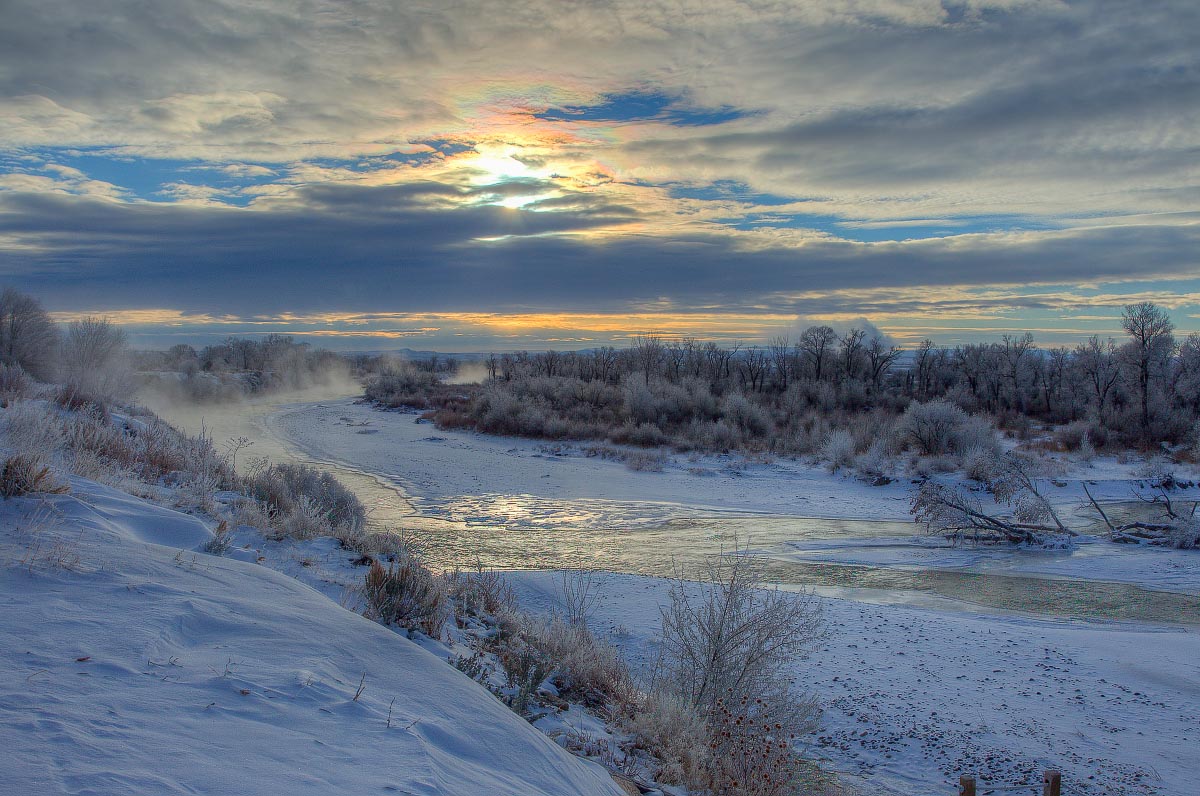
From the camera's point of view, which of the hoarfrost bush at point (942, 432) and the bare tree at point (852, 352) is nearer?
the hoarfrost bush at point (942, 432)

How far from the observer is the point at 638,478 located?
70.8ft

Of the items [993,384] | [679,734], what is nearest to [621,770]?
[679,734]

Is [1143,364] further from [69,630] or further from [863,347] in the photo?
[69,630]

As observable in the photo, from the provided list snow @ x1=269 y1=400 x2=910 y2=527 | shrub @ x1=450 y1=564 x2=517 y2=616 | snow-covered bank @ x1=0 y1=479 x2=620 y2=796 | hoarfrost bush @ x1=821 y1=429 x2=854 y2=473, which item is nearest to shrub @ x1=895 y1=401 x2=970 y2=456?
hoarfrost bush @ x1=821 y1=429 x2=854 y2=473

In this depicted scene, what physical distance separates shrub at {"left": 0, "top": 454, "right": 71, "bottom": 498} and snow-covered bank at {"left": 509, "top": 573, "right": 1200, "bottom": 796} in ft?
18.3

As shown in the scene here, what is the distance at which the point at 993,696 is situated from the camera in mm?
7051

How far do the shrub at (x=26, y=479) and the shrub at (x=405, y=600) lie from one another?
7.48 feet

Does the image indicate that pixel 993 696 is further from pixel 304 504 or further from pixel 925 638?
pixel 304 504

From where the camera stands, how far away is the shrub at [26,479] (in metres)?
4.81

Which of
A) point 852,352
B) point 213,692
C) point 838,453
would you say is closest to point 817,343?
point 852,352

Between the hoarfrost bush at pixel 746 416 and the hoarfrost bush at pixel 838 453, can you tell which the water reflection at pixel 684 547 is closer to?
the hoarfrost bush at pixel 838 453

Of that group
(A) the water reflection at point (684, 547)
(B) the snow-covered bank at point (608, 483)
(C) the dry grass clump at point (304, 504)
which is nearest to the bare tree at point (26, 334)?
(B) the snow-covered bank at point (608, 483)

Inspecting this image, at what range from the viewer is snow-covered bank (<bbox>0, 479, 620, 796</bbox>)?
2.31 m

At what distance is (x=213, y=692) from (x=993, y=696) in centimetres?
701
